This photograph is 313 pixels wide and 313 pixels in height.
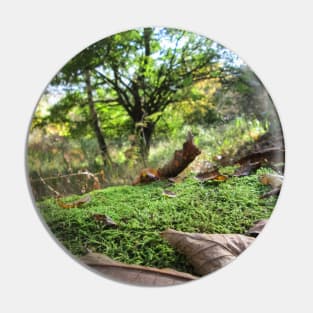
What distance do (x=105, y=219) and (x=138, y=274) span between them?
0.96 ft

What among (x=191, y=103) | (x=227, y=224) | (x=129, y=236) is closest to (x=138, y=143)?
(x=191, y=103)

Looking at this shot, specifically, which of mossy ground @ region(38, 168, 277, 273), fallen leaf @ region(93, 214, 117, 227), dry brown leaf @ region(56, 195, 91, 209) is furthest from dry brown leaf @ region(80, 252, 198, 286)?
dry brown leaf @ region(56, 195, 91, 209)

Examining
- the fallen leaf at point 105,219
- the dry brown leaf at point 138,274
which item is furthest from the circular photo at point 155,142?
the dry brown leaf at point 138,274

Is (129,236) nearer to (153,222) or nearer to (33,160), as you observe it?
(153,222)

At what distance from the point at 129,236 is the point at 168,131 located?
533 millimetres

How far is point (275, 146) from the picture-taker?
1883 millimetres

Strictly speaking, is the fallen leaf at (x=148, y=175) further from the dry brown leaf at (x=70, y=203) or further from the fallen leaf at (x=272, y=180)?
the fallen leaf at (x=272, y=180)

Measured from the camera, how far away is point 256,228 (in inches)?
71.1

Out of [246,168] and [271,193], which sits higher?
[246,168]

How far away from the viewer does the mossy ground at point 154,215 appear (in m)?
1.74

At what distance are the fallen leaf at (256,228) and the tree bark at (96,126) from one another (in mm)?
739

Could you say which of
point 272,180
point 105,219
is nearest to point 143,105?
point 105,219

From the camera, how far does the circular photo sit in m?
1.81

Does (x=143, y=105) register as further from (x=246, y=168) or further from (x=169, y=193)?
(x=246, y=168)
